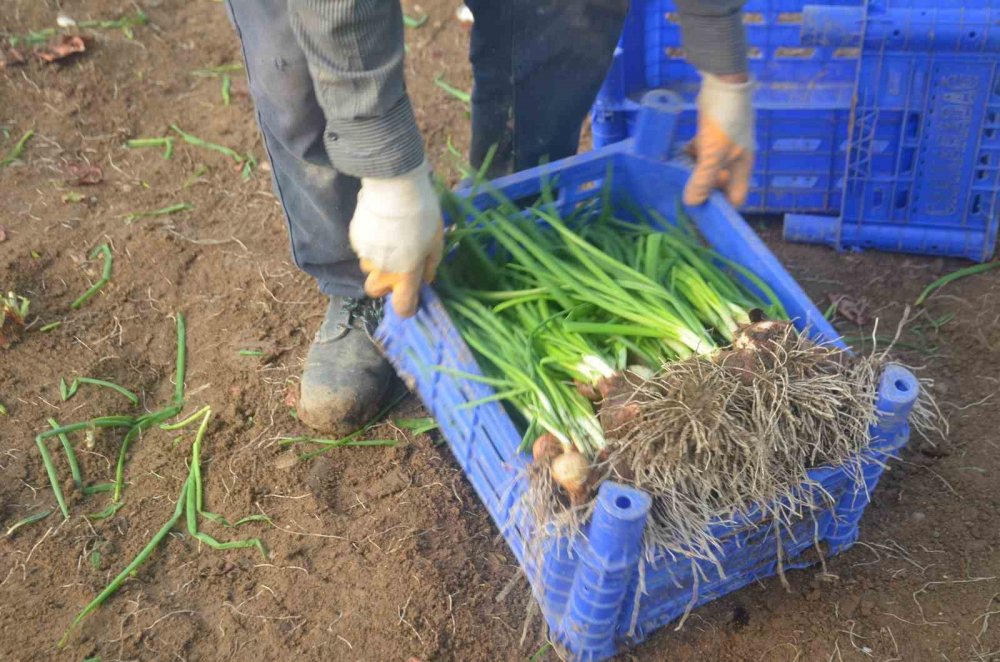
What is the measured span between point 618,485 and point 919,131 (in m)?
1.61

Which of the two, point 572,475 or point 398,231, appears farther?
point 398,231

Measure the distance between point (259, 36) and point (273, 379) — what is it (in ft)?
3.02

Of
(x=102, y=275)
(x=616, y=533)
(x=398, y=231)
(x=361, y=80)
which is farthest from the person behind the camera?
(x=102, y=275)

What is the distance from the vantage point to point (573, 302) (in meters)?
1.84

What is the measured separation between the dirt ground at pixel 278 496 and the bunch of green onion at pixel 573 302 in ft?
1.52

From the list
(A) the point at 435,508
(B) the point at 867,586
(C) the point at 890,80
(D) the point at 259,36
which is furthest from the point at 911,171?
(D) the point at 259,36

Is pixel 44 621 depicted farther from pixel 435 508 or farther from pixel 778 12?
pixel 778 12

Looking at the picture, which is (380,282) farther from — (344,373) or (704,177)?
(704,177)

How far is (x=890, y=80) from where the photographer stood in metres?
2.41

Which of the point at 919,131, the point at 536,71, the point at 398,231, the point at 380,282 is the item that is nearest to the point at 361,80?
the point at 398,231

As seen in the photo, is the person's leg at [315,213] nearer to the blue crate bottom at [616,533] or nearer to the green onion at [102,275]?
the blue crate bottom at [616,533]

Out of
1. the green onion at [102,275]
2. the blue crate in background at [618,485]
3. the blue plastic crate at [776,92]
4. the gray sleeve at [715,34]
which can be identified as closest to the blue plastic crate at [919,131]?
the blue plastic crate at [776,92]

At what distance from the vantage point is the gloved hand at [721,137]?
1.89 m

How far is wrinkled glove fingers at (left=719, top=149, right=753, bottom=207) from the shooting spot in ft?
6.40
